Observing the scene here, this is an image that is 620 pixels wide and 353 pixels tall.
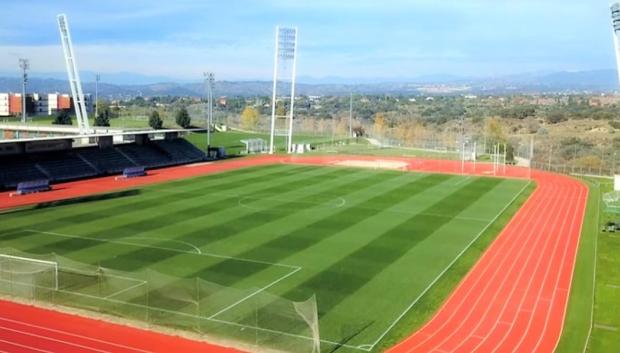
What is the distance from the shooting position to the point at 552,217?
109 ft

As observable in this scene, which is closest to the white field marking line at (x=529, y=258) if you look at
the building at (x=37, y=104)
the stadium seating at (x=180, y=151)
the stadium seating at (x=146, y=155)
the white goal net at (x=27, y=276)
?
the white goal net at (x=27, y=276)

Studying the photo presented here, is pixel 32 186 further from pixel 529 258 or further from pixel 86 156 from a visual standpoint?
pixel 529 258

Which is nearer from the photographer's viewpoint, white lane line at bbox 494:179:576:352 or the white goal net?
white lane line at bbox 494:179:576:352

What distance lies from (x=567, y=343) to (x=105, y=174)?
3903 centimetres

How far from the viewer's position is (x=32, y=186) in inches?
1489

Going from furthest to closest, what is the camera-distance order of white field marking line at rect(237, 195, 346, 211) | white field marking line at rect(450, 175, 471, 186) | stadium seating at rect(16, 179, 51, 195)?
white field marking line at rect(450, 175, 471, 186) → stadium seating at rect(16, 179, 51, 195) → white field marking line at rect(237, 195, 346, 211)

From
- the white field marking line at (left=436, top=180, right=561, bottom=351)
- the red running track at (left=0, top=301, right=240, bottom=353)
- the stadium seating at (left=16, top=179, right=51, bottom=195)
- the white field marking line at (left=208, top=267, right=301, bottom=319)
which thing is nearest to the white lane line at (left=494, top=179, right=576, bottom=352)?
the white field marking line at (left=436, top=180, right=561, bottom=351)

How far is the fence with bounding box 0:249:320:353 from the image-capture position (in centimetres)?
1516

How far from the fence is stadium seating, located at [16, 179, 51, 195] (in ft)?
65.6

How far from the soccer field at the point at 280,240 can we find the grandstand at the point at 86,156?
838 centimetres

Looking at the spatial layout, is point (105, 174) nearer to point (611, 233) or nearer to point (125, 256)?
point (125, 256)

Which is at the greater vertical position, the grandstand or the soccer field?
the grandstand

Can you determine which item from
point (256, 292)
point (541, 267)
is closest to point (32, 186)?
point (256, 292)

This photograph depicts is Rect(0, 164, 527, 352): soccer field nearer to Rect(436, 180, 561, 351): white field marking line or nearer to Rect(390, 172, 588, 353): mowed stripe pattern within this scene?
Rect(390, 172, 588, 353): mowed stripe pattern
